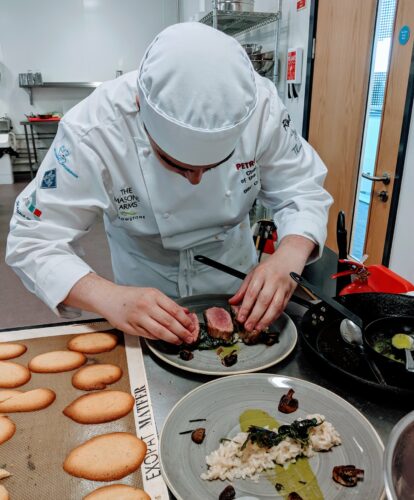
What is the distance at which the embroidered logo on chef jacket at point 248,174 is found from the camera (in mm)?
1256

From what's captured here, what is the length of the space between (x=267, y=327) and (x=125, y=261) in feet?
1.86

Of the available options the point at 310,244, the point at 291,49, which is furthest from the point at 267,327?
the point at 291,49

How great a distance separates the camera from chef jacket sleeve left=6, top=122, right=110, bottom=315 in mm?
1033

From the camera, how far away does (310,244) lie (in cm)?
123

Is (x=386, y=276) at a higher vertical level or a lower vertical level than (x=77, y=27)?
lower

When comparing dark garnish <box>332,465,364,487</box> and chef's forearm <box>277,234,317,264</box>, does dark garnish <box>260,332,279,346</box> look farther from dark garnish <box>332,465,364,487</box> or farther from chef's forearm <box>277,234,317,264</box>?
dark garnish <box>332,465,364,487</box>

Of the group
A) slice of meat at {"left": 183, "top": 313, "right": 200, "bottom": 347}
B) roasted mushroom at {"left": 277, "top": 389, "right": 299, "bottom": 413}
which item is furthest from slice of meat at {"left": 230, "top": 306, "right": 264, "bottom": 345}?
roasted mushroom at {"left": 277, "top": 389, "right": 299, "bottom": 413}

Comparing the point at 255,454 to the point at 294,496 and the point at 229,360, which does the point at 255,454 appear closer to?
the point at 294,496

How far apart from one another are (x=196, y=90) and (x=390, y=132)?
1.88 m

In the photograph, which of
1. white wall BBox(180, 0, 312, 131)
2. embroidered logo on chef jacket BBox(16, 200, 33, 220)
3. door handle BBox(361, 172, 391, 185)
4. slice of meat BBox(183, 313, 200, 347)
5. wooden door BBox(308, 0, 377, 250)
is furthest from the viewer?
white wall BBox(180, 0, 312, 131)

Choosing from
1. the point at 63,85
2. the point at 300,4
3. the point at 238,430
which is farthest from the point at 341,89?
the point at 63,85

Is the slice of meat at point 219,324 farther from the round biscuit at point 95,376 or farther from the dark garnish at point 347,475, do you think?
the dark garnish at point 347,475

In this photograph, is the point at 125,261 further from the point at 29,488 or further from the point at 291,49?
the point at 291,49

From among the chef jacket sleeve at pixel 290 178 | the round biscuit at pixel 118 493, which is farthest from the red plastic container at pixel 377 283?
the round biscuit at pixel 118 493
